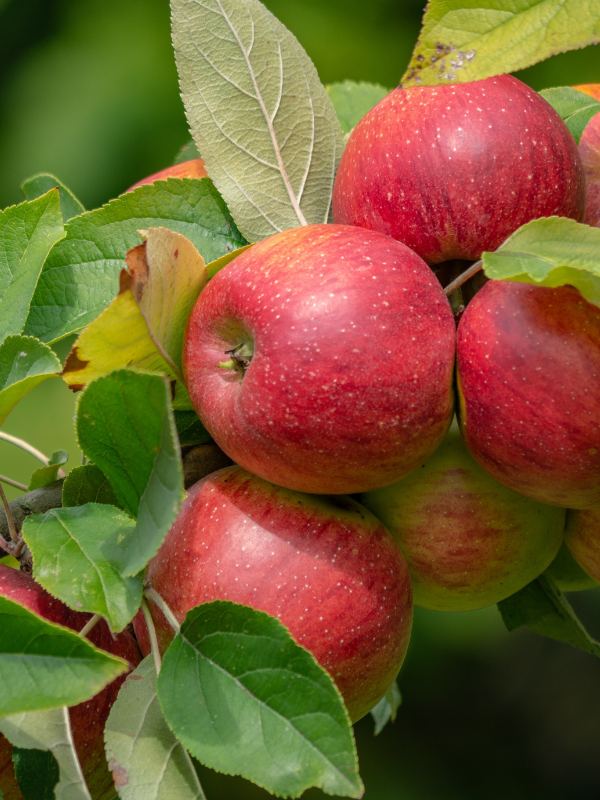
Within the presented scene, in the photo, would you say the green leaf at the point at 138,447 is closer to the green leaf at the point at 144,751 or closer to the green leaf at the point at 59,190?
the green leaf at the point at 144,751

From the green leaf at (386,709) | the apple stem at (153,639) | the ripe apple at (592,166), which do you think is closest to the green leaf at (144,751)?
the apple stem at (153,639)

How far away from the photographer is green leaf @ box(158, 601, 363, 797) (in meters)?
0.38

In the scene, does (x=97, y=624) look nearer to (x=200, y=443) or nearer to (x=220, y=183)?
(x=200, y=443)

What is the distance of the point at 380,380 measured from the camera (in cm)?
44

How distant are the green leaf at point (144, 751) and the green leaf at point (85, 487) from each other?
0.13m

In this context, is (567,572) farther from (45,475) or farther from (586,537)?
(45,475)

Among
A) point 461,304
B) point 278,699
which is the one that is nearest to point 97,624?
point 278,699

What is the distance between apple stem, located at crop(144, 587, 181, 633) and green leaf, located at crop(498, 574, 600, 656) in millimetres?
360

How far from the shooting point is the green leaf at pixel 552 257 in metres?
0.39

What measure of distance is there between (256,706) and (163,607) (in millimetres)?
104

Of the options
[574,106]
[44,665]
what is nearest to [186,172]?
[574,106]

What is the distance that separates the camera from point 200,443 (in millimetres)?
605

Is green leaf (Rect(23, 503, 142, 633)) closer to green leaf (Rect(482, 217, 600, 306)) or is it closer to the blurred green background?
green leaf (Rect(482, 217, 600, 306))

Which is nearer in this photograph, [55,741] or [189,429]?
[55,741]
